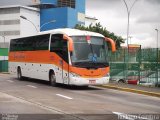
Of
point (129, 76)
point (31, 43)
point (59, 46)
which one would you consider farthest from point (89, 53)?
point (129, 76)

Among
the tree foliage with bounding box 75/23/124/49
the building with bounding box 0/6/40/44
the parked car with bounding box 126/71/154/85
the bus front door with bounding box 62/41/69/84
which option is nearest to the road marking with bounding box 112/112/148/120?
the bus front door with bounding box 62/41/69/84

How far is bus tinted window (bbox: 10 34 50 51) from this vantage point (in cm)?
2614

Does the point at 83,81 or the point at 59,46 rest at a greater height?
the point at 59,46

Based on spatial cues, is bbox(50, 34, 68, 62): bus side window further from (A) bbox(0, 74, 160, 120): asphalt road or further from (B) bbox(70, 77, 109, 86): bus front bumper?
(A) bbox(0, 74, 160, 120): asphalt road

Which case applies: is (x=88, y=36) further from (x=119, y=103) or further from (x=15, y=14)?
(x=15, y=14)

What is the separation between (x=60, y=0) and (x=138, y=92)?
4206 inches

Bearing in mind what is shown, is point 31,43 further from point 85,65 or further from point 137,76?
point 137,76

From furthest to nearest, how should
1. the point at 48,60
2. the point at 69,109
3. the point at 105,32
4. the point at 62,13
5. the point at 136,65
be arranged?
1. the point at 62,13
2. the point at 105,32
3. the point at 136,65
4. the point at 48,60
5. the point at 69,109

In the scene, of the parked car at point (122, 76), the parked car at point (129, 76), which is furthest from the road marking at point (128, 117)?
the parked car at point (122, 76)

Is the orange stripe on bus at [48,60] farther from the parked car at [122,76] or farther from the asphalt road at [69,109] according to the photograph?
the parked car at [122,76]

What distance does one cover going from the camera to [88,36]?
2323 cm

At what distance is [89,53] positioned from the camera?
22.8 meters

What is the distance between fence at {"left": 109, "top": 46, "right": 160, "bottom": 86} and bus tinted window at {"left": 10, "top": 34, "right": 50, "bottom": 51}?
577 cm

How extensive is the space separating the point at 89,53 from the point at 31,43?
6.97 meters
